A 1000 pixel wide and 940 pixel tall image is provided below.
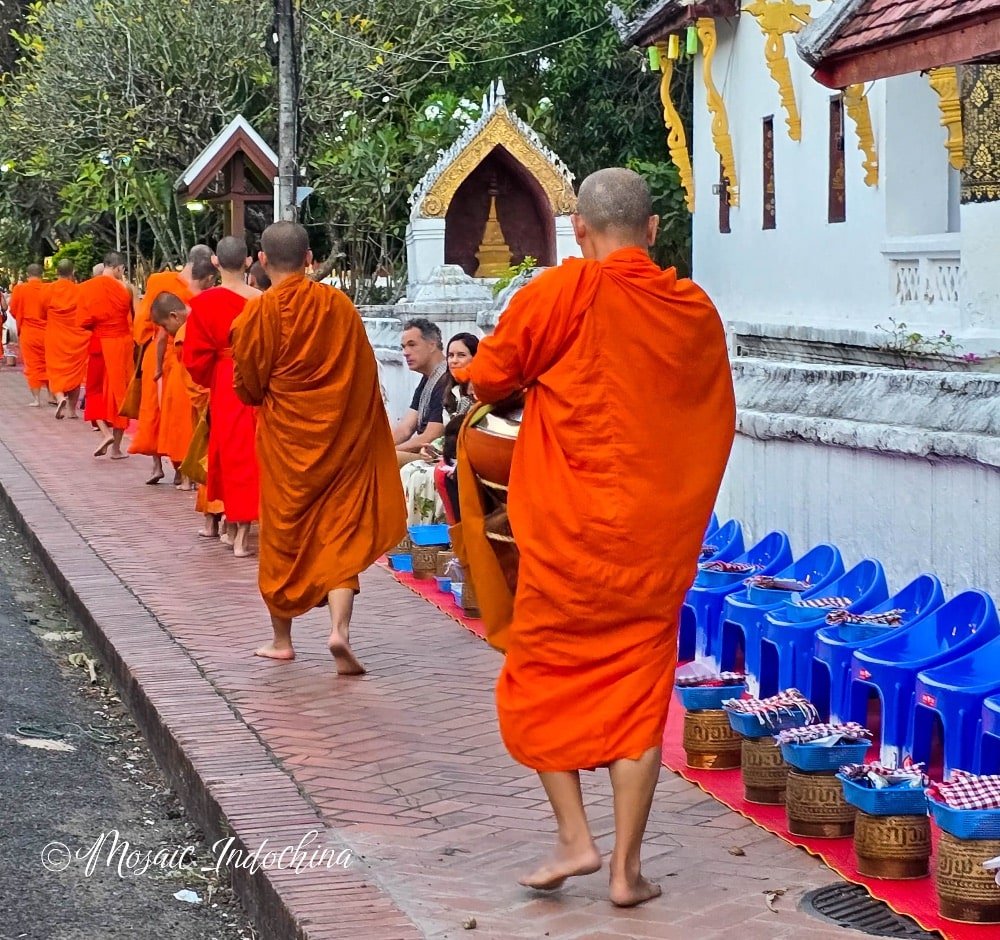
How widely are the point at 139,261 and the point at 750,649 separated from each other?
25252mm

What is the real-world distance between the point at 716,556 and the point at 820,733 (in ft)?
8.15

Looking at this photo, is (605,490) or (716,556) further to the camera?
(716,556)

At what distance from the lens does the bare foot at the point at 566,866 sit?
4.44 m

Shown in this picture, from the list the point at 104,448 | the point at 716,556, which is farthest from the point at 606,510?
the point at 104,448

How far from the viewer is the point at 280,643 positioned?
7461mm

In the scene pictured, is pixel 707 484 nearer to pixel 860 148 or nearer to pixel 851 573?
pixel 851 573

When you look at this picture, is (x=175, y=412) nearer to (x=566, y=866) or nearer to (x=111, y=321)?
(x=111, y=321)

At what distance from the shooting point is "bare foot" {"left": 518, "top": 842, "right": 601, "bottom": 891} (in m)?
4.44

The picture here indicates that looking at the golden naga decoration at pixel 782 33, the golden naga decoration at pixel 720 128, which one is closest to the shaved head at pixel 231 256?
the golden naga decoration at pixel 782 33

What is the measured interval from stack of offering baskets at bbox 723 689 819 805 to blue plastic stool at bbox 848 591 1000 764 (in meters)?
0.21

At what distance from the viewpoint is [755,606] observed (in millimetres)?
6277

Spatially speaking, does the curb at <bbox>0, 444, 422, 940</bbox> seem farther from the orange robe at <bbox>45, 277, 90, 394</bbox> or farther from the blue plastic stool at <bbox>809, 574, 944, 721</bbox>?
the orange robe at <bbox>45, 277, 90, 394</bbox>

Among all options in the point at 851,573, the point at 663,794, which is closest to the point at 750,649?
the point at 851,573

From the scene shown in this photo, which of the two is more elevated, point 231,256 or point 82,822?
point 231,256
